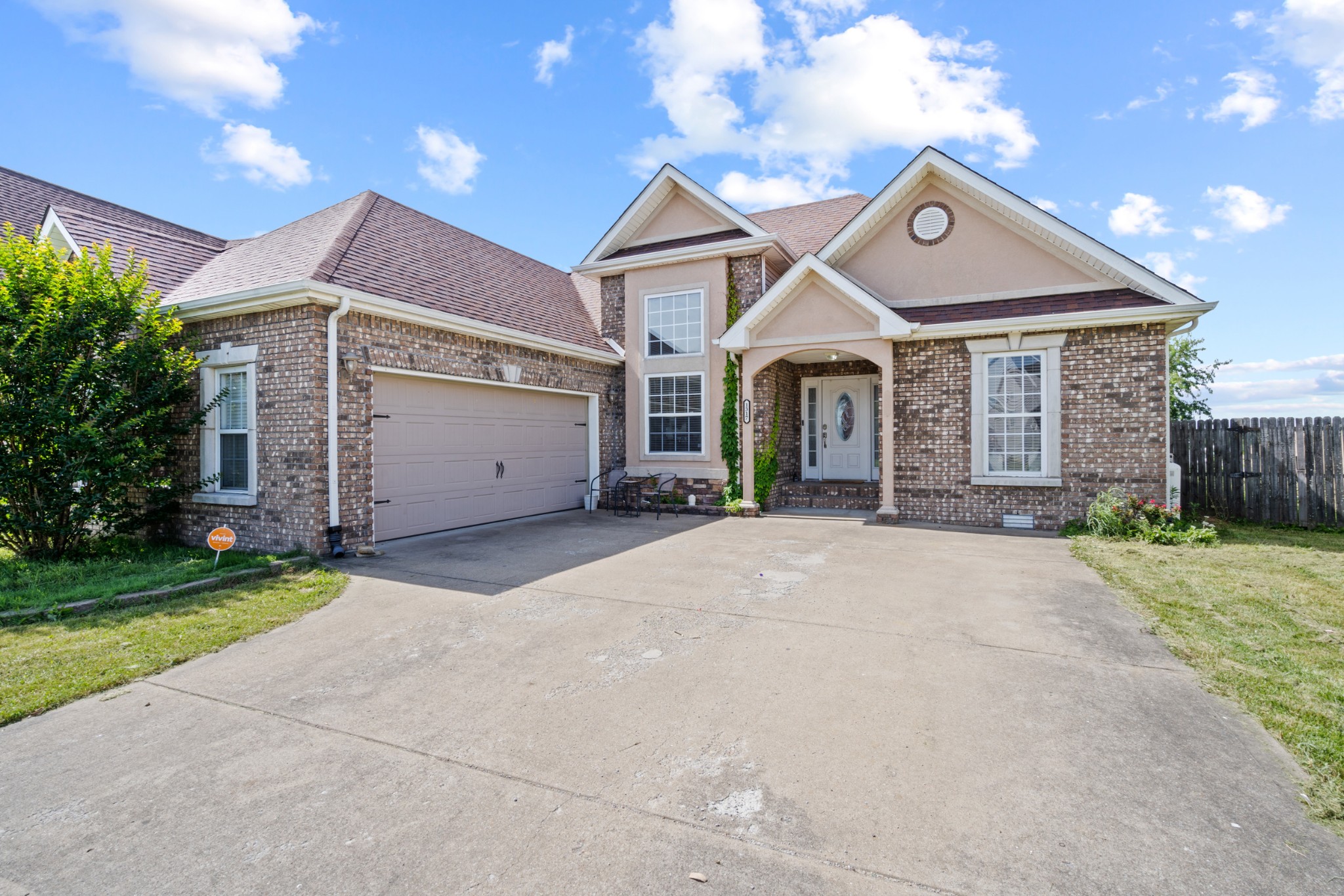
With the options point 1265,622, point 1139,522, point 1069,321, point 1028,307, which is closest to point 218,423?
point 1265,622

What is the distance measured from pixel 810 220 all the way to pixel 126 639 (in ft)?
49.3

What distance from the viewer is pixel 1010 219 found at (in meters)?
11.3

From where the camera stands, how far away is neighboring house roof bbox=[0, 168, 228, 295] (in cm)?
1027

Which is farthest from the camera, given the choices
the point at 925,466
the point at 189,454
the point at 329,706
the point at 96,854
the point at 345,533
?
the point at 925,466

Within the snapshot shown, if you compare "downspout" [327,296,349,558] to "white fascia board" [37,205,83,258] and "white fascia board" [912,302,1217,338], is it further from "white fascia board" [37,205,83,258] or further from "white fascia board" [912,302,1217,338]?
"white fascia board" [912,302,1217,338]

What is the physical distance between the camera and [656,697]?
3945 millimetres

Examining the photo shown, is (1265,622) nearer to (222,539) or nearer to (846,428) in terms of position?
(846,428)

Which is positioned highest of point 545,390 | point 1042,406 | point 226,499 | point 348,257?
point 348,257

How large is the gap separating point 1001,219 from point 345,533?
1191 centimetres

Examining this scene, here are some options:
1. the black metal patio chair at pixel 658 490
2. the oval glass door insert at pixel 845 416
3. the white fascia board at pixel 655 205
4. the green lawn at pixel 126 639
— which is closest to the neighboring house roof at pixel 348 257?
the white fascia board at pixel 655 205

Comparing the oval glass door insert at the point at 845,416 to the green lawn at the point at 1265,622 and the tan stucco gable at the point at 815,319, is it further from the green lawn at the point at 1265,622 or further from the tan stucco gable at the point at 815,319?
the green lawn at the point at 1265,622

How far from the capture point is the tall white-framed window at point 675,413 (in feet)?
43.4

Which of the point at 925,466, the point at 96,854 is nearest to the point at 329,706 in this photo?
the point at 96,854

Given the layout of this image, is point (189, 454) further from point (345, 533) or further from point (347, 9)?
point (347, 9)
